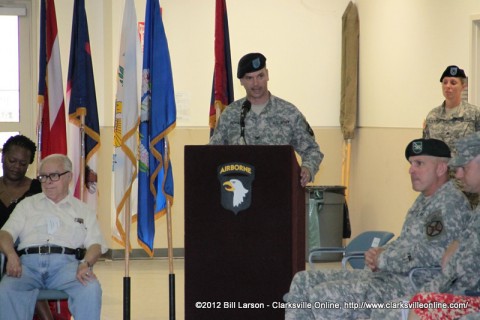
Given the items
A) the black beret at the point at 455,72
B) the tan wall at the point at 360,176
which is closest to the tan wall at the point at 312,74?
the tan wall at the point at 360,176

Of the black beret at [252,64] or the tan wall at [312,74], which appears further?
the tan wall at [312,74]

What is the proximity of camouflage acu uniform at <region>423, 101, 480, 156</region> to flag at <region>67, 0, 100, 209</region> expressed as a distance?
2.64 m

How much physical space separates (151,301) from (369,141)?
3339mm

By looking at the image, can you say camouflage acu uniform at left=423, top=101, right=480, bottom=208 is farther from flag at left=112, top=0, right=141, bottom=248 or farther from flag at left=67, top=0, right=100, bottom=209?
flag at left=67, top=0, right=100, bottom=209

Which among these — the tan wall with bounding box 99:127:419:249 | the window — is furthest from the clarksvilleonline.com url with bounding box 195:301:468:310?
the window

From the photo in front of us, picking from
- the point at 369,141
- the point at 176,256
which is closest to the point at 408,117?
the point at 369,141

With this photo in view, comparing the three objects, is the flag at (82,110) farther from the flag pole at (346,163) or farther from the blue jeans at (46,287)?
the flag pole at (346,163)

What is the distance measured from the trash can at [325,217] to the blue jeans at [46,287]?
4419 millimetres

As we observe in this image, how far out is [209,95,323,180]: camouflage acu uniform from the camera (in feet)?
16.6

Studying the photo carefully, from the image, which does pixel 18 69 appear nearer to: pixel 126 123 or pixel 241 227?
pixel 126 123

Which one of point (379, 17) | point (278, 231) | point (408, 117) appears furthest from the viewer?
point (379, 17)

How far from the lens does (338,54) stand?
9.64 m

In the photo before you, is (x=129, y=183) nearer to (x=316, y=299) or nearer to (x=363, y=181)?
(x=316, y=299)

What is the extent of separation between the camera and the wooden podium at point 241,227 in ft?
14.8
